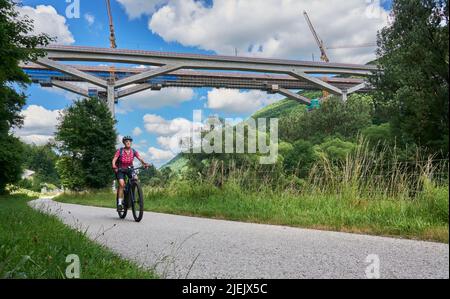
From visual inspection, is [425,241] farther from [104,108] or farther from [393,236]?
[104,108]

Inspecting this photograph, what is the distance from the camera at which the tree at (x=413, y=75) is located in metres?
16.0

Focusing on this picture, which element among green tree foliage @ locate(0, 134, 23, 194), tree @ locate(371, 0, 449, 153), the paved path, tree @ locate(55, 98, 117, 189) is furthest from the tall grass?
green tree foliage @ locate(0, 134, 23, 194)

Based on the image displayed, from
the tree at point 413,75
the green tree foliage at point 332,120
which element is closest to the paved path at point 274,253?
the tree at point 413,75

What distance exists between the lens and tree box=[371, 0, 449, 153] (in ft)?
52.4

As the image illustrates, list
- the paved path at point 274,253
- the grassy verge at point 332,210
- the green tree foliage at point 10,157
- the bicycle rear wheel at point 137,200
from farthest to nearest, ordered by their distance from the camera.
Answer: the green tree foliage at point 10,157, the bicycle rear wheel at point 137,200, the grassy verge at point 332,210, the paved path at point 274,253

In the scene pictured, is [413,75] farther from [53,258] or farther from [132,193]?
[53,258]

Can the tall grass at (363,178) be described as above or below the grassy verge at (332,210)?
above

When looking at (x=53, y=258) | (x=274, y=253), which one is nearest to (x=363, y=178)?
(x=274, y=253)

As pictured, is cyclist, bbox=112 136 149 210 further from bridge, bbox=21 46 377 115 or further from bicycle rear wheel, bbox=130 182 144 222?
bridge, bbox=21 46 377 115

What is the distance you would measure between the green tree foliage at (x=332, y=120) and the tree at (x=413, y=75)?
1879 centimetres

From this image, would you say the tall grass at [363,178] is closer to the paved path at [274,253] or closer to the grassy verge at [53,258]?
the paved path at [274,253]

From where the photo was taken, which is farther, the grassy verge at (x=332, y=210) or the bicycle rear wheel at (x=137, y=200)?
the bicycle rear wheel at (x=137, y=200)

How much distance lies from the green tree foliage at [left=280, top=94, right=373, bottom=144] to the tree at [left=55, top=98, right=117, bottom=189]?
2044cm
